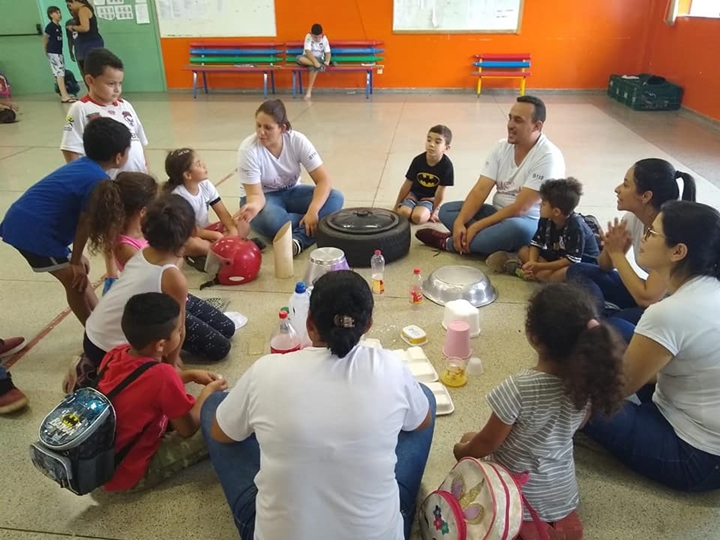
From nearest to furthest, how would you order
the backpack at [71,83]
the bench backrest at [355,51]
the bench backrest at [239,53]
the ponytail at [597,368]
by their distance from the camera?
the ponytail at [597,368] < the backpack at [71,83] < the bench backrest at [355,51] < the bench backrest at [239,53]

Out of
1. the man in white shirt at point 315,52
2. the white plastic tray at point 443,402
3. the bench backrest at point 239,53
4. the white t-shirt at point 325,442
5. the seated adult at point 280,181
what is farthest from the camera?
the bench backrest at point 239,53

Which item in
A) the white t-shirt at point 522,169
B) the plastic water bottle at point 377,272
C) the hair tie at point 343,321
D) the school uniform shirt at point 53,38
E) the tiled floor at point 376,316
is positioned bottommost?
the tiled floor at point 376,316

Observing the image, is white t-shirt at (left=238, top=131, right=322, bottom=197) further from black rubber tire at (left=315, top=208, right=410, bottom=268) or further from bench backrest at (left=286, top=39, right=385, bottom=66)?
bench backrest at (left=286, top=39, right=385, bottom=66)

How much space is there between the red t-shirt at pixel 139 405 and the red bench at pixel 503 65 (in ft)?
31.5

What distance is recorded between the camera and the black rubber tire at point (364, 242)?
12.3 ft

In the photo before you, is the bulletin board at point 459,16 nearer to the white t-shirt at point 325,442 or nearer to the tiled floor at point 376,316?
the tiled floor at point 376,316

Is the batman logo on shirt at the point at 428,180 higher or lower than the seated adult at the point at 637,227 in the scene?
lower

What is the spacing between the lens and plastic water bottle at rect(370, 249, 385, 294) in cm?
354

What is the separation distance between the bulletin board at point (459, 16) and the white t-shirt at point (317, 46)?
4.60 feet

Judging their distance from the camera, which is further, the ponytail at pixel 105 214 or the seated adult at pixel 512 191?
the seated adult at pixel 512 191

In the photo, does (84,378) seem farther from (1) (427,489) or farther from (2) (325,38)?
(2) (325,38)

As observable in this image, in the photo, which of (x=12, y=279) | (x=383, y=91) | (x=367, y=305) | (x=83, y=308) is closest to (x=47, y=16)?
(x=383, y=91)

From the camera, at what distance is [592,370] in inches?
63.0

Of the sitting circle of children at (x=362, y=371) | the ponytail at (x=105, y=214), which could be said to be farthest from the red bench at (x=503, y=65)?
the ponytail at (x=105, y=214)
